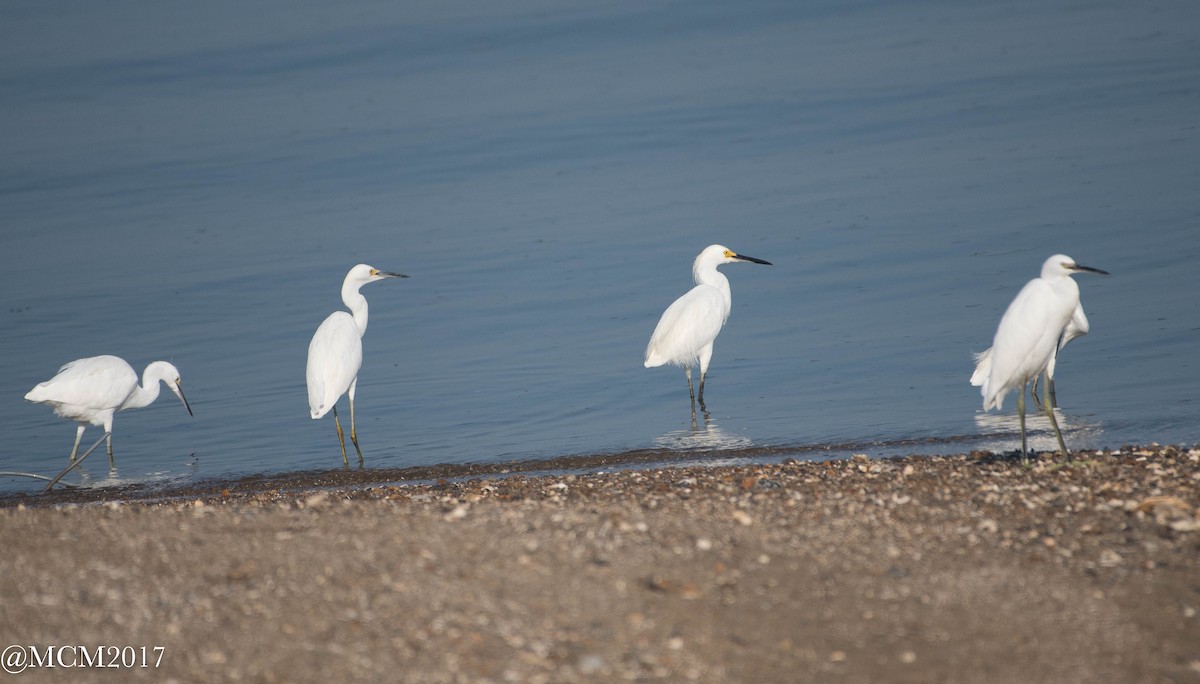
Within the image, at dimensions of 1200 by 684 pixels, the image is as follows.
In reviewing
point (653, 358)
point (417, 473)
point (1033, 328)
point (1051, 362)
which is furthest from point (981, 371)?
point (417, 473)

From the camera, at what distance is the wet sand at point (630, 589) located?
4.71 meters

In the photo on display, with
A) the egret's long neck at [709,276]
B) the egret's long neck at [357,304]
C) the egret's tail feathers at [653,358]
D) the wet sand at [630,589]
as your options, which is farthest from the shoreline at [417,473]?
the egret's long neck at [709,276]

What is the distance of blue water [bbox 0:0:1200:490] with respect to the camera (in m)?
12.4

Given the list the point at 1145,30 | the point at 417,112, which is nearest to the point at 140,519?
the point at 417,112

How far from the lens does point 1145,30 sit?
107 feet

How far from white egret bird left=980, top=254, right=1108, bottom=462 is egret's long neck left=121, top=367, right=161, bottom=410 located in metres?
8.55

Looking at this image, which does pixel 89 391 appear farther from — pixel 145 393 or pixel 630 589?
pixel 630 589

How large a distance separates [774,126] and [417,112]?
38.8ft

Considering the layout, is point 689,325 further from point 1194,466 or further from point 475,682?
point 475,682

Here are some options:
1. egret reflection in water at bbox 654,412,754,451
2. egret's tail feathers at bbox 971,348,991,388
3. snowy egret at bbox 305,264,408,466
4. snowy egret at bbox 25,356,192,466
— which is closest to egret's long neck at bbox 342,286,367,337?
snowy egret at bbox 305,264,408,466

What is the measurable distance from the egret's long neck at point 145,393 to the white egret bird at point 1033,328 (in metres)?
8.55

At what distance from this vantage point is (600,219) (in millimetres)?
22938

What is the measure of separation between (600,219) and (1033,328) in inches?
594

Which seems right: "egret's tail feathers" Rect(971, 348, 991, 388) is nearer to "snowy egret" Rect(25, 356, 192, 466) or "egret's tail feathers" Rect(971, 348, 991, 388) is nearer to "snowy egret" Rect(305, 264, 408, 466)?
"snowy egret" Rect(305, 264, 408, 466)
